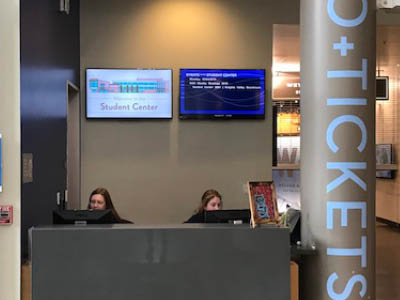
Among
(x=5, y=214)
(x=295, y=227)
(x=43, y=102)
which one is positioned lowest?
(x=295, y=227)

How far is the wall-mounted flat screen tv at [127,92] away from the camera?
576cm

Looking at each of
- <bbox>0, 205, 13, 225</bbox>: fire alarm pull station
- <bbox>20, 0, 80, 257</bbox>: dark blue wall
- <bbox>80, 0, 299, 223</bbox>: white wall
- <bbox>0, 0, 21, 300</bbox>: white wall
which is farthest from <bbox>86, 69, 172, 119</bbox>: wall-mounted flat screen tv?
<bbox>0, 205, 13, 225</bbox>: fire alarm pull station

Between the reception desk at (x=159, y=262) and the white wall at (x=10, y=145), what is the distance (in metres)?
0.34

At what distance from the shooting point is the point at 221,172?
19.3 ft

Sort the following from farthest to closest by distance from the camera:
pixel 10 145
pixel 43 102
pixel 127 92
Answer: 1. pixel 127 92
2. pixel 43 102
3. pixel 10 145

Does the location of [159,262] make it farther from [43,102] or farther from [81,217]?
[43,102]

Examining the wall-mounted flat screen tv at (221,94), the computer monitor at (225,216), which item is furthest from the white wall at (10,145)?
the wall-mounted flat screen tv at (221,94)

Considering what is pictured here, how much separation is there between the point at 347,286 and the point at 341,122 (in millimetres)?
1058

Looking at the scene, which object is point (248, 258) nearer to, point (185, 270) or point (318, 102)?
point (185, 270)

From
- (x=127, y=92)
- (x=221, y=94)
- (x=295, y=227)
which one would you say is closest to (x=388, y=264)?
(x=221, y=94)

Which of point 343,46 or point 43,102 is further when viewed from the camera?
point 43,102

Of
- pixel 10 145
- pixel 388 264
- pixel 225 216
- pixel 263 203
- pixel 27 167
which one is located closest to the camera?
pixel 263 203

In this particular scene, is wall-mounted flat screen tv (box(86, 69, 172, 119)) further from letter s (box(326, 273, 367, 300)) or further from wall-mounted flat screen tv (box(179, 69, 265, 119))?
letter s (box(326, 273, 367, 300))

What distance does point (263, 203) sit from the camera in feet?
10.3
